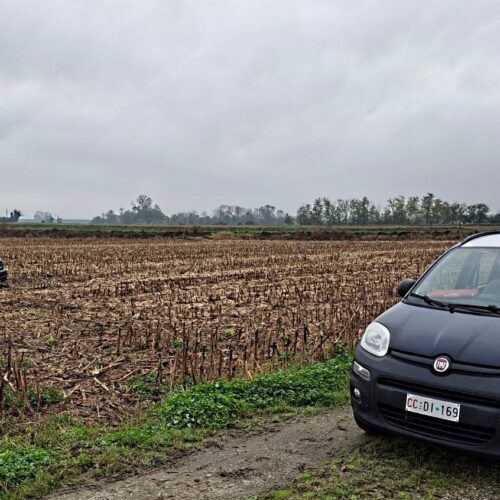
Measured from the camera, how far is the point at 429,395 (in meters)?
4.02

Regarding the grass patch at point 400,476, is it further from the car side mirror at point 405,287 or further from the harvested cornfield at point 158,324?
the harvested cornfield at point 158,324

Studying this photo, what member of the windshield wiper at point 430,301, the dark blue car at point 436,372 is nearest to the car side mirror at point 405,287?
the windshield wiper at point 430,301

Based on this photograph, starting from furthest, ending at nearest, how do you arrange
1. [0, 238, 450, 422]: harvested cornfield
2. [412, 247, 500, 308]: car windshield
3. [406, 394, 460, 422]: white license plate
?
[0, 238, 450, 422]: harvested cornfield → [412, 247, 500, 308]: car windshield → [406, 394, 460, 422]: white license plate

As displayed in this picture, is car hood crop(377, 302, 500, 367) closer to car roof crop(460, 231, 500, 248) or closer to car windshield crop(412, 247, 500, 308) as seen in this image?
car windshield crop(412, 247, 500, 308)

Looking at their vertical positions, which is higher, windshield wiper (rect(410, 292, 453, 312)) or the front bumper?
windshield wiper (rect(410, 292, 453, 312))

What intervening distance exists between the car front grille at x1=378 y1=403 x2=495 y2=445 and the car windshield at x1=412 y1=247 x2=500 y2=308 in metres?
1.31

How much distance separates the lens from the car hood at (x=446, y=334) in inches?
156

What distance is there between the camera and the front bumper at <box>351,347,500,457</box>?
12.4 ft

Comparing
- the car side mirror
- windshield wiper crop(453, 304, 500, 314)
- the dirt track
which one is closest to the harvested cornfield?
the dirt track

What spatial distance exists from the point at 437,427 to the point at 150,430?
105 inches

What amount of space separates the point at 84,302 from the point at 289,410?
892cm

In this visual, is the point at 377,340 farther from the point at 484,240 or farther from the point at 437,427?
the point at 484,240

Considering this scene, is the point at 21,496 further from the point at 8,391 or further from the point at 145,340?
the point at 145,340

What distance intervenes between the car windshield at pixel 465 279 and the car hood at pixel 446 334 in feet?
1.49
